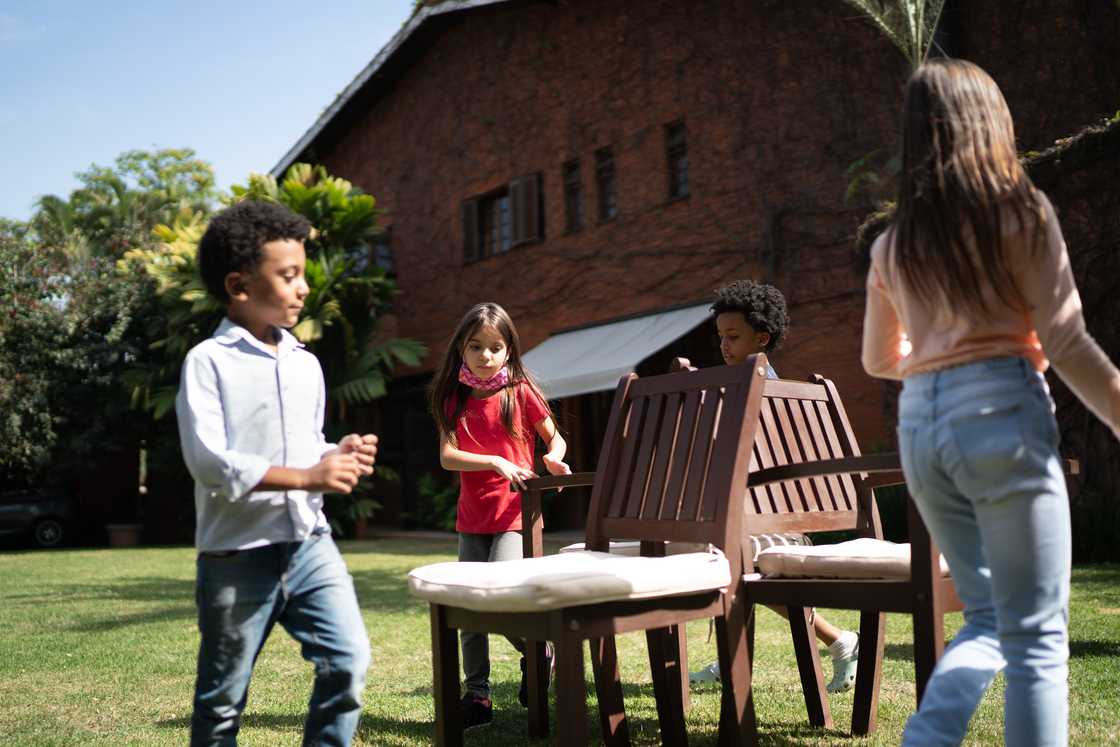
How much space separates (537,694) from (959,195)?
2.33m

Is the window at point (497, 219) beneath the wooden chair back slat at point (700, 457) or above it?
above

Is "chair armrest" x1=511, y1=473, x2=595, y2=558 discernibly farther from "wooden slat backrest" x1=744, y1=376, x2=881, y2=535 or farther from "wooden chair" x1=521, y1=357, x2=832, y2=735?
"wooden slat backrest" x1=744, y1=376, x2=881, y2=535

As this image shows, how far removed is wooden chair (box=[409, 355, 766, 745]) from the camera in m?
2.61

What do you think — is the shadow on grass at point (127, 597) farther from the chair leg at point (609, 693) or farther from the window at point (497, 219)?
the window at point (497, 219)

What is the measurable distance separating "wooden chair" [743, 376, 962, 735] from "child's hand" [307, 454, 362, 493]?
131cm

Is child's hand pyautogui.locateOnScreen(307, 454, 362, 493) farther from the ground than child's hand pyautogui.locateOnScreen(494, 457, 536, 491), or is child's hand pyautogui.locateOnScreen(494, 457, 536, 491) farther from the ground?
child's hand pyautogui.locateOnScreen(307, 454, 362, 493)

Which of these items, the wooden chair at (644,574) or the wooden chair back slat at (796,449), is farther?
the wooden chair back slat at (796,449)

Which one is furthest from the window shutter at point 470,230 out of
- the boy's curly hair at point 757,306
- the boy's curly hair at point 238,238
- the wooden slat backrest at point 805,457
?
the boy's curly hair at point 238,238

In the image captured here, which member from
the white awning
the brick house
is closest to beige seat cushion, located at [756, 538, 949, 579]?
the white awning

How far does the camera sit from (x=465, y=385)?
172 inches

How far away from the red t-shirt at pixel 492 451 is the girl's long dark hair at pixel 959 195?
2.26 metres

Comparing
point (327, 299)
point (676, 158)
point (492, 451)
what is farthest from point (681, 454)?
point (327, 299)

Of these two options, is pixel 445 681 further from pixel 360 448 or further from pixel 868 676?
pixel 868 676

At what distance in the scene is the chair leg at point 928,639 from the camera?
2697 mm
